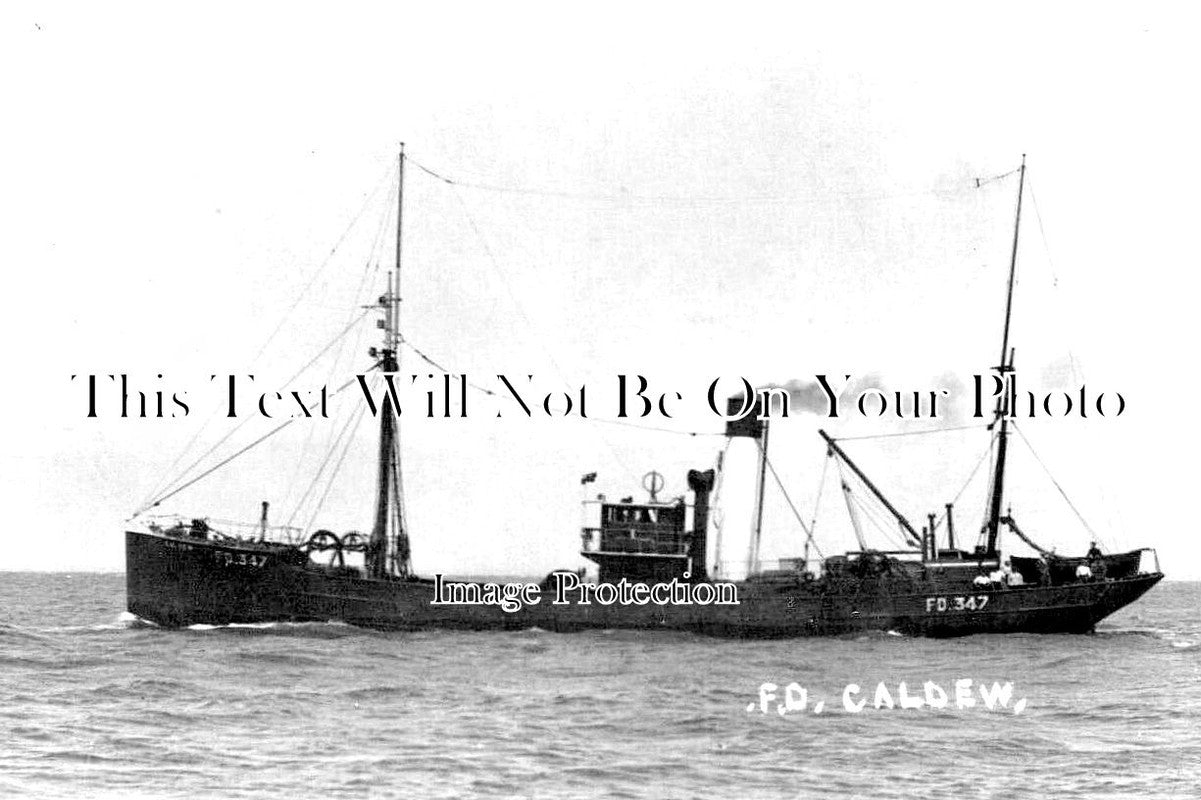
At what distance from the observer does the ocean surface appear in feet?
59.8

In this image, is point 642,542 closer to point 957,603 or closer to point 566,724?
point 957,603

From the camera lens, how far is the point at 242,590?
42219 millimetres

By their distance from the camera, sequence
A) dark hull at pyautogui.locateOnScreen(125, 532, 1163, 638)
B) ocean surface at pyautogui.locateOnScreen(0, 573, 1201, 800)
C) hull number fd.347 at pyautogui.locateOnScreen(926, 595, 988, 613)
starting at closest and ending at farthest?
ocean surface at pyautogui.locateOnScreen(0, 573, 1201, 800) < dark hull at pyautogui.locateOnScreen(125, 532, 1163, 638) < hull number fd.347 at pyautogui.locateOnScreen(926, 595, 988, 613)

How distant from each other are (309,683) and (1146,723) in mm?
16347

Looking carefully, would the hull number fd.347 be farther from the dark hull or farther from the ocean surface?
the ocean surface

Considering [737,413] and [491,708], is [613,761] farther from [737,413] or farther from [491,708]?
[737,413]

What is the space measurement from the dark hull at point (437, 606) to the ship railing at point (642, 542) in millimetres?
1789

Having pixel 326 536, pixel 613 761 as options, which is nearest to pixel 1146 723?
pixel 613 761

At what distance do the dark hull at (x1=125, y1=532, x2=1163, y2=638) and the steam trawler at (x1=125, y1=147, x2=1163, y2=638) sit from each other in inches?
1.7

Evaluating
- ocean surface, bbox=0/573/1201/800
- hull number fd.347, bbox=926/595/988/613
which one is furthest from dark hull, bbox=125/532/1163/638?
ocean surface, bbox=0/573/1201/800

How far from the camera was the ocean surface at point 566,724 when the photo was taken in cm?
1823

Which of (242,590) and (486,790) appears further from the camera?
(242,590)

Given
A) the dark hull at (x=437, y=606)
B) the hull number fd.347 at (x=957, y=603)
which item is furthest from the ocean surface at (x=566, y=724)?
the hull number fd.347 at (x=957, y=603)

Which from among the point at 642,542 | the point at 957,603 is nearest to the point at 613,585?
the point at 642,542
